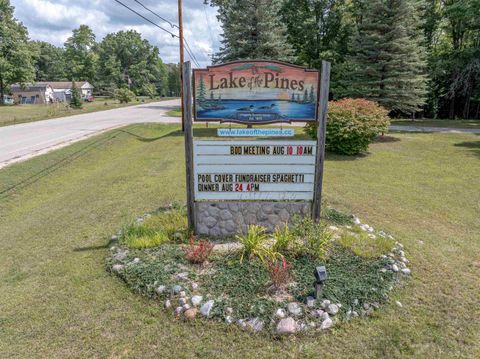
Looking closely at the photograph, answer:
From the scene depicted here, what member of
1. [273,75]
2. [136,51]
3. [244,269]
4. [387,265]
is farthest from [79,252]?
[136,51]

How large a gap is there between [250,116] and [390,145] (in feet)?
36.3

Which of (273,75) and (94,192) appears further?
(94,192)

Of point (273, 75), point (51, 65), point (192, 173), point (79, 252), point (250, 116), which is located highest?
point (51, 65)

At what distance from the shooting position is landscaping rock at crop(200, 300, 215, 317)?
3.25m

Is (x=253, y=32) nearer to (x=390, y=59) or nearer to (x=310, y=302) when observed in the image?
(x=390, y=59)

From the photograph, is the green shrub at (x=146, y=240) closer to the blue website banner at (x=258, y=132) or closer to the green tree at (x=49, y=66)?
the blue website banner at (x=258, y=132)

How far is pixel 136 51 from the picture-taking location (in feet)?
258

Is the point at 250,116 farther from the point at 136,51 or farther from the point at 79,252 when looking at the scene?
the point at 136,51

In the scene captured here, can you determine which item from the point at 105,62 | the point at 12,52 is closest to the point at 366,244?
the point at 12,52

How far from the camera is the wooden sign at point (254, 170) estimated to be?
4746mm

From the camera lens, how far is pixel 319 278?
3.25 meters

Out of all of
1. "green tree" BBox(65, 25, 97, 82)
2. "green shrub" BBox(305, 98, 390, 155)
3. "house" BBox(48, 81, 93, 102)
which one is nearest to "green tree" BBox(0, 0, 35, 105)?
"house" BBox(48, 81, 93, 102)

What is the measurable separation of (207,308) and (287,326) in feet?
2.70

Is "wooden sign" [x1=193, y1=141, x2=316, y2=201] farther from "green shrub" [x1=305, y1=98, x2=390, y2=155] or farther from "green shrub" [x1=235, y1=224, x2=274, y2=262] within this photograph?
"green shrub" [x1=305, y1=98, x2=390, y2=155]
